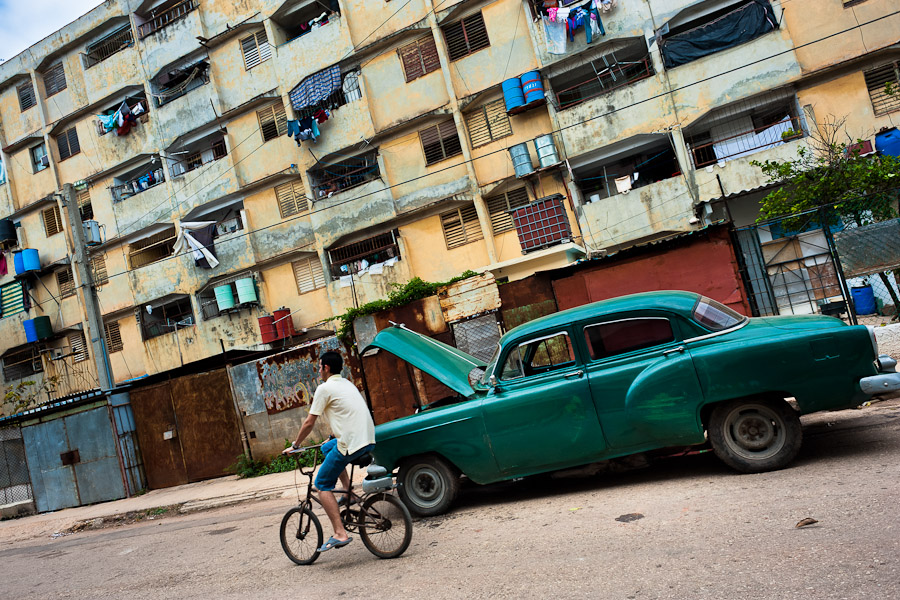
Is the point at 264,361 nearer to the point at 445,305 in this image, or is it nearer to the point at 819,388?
the point at 445,305

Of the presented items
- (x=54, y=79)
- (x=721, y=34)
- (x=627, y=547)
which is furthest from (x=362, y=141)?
(x=627, y=547)

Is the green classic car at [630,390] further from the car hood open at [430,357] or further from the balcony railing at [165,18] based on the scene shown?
the balcony railing at [165,18]

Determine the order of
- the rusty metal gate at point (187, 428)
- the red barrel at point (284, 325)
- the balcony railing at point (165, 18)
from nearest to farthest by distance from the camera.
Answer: the rusty metal gate at point (187, 428), the red barrel at point (284, 325), the balcony railing at point (165, 18)

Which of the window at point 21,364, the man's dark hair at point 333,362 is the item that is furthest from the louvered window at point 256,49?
the man's dark hair at point 333,362

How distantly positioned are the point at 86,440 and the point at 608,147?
1720 cm

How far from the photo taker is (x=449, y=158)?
2175cm

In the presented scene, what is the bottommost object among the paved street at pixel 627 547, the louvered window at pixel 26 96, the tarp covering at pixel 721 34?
the paved street at pixel 627 547

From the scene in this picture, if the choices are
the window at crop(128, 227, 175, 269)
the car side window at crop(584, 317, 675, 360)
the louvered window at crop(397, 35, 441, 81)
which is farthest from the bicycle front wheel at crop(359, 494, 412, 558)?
the window at crop(128, 227, 175, 269)

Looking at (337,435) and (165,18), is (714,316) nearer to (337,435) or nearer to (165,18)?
(337,435)

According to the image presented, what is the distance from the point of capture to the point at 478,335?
13.6 meters

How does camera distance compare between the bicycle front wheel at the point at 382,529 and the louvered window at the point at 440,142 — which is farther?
the louvered window at the point at 440,142

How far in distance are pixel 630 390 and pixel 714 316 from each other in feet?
3.58

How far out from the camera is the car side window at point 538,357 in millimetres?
6117

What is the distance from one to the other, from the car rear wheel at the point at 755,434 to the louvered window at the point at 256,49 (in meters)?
24.3
